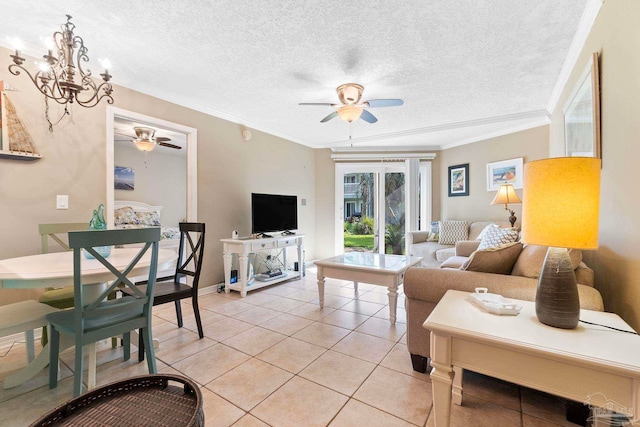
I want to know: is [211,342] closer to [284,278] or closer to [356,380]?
[356,380]

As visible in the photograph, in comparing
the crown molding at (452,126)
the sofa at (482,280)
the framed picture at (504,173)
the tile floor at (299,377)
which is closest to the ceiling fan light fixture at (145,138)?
the tile floor at (299,377)

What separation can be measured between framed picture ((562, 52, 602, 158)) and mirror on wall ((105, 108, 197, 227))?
3694 mm

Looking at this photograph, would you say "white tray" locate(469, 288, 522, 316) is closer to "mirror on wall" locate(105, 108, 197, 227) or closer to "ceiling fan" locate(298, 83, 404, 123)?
"ceiling fan" locate(298, 83, 404, 123)

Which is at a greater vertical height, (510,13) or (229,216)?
(510,13)

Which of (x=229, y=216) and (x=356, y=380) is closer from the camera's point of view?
(x=356, y=380)

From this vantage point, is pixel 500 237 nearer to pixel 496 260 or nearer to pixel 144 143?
pixel 496 260

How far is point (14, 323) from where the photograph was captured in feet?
4.85

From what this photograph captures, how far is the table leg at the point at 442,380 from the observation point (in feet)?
3.51

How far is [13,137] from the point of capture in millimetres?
2115

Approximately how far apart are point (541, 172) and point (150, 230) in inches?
75.3

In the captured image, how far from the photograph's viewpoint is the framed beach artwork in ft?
17.1

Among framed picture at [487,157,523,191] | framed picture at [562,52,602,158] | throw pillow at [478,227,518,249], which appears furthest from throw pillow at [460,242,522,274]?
framed picture at [487,157,523,191]

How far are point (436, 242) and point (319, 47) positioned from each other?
379 cm

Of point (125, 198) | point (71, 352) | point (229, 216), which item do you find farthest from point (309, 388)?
point (125, 198)
